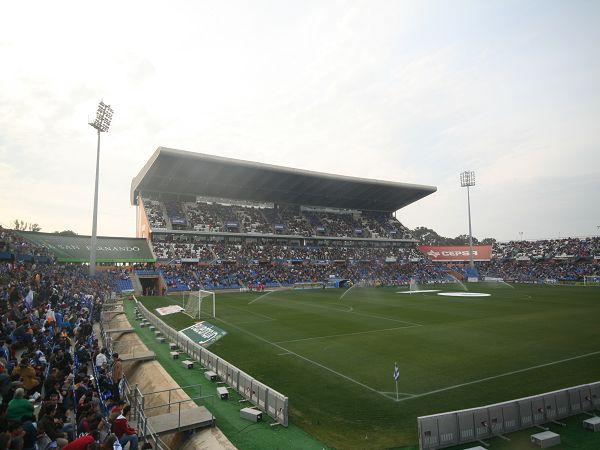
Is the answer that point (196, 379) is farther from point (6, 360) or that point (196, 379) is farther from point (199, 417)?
point (6, 360)

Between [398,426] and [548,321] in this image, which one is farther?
[548,321]

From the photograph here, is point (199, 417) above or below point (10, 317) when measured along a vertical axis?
below

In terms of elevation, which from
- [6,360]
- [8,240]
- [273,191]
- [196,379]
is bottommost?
[196,379]

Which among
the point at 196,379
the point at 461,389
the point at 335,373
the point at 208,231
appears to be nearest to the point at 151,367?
the point at 196,379

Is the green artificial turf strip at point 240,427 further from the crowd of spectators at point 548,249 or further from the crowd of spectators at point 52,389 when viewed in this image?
the crowd of spectators at point 548,249

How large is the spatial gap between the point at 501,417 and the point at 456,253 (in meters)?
84.3

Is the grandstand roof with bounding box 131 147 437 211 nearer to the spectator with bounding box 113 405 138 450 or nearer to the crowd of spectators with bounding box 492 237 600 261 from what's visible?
the crowd of spectators with bounding box 492 237 600 261

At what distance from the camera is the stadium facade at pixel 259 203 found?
61.4m

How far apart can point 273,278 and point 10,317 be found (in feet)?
152

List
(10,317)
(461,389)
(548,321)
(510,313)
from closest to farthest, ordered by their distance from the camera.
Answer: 1. (461,389)
2. (10,317)
3. (548,321)
4. (510,313)

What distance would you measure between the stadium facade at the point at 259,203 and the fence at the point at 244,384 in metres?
40.2

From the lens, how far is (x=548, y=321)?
27.0m

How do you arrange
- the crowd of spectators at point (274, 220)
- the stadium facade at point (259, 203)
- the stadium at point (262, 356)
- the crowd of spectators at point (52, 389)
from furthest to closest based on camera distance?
the crowd of spectators at point (274, 220) → the stadium facade at point (259, 203) → the stadium at point (262, 356) → the crowd of spectators at point (52, 389)

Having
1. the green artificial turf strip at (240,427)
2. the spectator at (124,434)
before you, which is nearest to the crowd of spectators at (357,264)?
the green artificial turf strip at (240,427)
